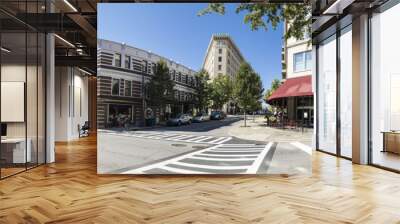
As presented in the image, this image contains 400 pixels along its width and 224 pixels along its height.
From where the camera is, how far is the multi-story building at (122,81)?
530cm

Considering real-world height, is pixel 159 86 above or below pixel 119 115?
above

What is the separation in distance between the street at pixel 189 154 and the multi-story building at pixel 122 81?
0.29 meters

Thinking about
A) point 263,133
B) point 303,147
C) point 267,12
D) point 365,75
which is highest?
point 267,12

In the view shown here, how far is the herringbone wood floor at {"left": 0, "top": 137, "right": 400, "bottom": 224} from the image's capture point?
132 inches

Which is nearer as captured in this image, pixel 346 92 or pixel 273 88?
pixel 273 88

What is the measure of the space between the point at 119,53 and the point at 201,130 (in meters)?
1.95

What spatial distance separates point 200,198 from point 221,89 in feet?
8.16

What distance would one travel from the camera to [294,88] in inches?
261

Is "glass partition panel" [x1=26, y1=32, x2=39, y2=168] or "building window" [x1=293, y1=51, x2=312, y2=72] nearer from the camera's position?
"glass partition panel" [x1=26, y1=32, x2=39, y2=168]

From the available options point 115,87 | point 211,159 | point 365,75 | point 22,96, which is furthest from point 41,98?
point 365,75

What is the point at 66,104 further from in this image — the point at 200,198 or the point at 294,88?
the point at 200,198

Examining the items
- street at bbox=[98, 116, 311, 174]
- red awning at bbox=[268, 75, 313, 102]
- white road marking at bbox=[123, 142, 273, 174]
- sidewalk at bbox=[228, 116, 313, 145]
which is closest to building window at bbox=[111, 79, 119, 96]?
street at bbox=[98, 116, 311, 174]

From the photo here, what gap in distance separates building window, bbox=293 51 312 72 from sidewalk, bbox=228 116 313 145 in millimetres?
1879

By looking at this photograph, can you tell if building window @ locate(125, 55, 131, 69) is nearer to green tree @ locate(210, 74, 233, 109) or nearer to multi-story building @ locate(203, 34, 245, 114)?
multi-story building @ locate(203, 34, 245, 114)
